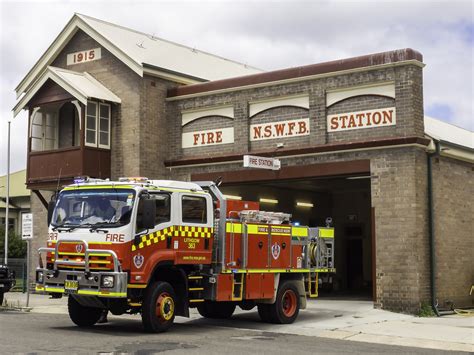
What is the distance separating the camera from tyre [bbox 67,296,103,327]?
14641mm

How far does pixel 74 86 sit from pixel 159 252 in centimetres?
1047

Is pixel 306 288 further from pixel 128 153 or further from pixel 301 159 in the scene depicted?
pixel 128 153

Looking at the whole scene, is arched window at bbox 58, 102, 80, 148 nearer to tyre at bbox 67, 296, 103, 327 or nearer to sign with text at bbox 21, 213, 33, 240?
sign with text at bbox 21, 213, 33, 240

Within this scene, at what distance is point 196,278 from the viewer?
14.6 m

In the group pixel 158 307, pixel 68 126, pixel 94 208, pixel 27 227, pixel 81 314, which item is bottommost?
pixel 81 314

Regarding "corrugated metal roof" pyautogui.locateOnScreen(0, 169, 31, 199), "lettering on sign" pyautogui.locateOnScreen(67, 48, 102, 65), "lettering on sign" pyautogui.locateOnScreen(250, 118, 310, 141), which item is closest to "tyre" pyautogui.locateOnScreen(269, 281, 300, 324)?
"lettering on sign" pyautogui.locateOnScreen(250, 118, 310, 141)

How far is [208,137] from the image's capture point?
73.8 feet

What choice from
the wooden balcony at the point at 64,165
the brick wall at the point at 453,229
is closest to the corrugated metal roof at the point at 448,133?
the brick wall at the point at 453,229

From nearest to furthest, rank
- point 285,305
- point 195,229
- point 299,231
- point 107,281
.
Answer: point 107,281, point 195,229, point 285,305, point 299,231

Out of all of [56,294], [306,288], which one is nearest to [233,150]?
[306,288]

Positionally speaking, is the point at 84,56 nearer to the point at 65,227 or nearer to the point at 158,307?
the point at 65,227

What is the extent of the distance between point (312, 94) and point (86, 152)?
7.34 metres

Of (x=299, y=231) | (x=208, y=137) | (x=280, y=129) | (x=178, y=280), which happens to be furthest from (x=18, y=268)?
(x=178, y=280)

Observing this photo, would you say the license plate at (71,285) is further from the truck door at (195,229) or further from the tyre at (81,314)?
the truck door at (195,229)
